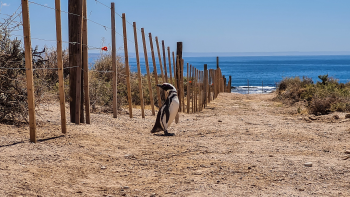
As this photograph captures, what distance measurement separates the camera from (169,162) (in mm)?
6012

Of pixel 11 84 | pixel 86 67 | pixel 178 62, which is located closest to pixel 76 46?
pixel 86 67

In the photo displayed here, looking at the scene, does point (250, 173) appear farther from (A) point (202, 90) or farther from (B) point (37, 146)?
(A) point (202, 90)

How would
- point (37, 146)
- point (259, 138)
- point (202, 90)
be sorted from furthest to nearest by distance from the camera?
1. point (202, 90)
2. point (259, 138)
3. point (37, 146)

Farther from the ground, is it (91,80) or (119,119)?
(91,80)

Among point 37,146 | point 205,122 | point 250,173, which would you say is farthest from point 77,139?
point 205,122

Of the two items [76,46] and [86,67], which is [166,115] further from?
[76,46]

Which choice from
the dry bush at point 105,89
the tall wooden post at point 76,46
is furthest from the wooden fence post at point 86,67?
the dry bush at point 105,89

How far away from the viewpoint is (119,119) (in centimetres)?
990

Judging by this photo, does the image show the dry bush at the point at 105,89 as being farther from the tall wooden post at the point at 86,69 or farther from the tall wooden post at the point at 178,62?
the tall wooden post at the point at 178,62

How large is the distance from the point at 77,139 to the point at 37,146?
0.96 meters

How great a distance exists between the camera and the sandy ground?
15.1 ft

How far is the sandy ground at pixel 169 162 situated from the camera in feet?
15.1

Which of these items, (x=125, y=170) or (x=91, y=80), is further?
(x=91, y=80)

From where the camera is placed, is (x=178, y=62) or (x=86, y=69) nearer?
(x=86, y=69)
